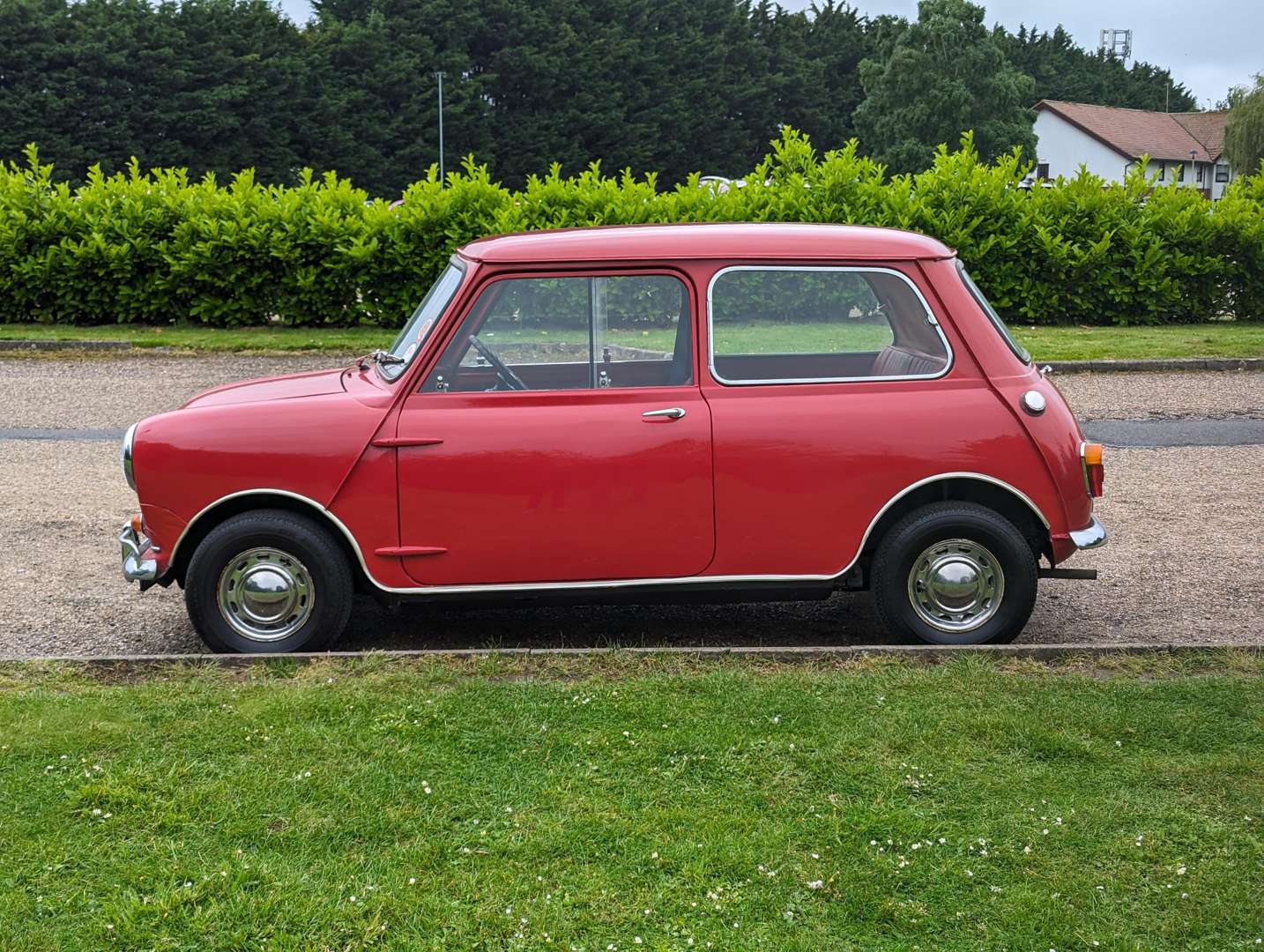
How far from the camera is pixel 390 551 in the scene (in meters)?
5.73

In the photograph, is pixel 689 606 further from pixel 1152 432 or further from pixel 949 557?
pixel 1152 432

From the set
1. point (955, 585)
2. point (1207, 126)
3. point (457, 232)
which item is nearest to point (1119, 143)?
point (1207, 126)

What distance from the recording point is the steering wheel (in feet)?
19.1

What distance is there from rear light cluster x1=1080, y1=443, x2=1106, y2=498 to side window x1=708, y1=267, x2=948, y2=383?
710 mm

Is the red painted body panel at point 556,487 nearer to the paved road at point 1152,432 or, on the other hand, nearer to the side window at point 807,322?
the side window at point 807,322

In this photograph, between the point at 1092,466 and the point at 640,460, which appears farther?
the point at 1092,466

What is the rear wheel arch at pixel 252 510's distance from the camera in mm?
5734

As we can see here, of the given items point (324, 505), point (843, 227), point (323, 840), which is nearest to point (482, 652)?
point (324, 505)

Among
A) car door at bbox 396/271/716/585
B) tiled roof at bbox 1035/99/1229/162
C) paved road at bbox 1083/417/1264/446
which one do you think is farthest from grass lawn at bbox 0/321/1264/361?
tiled roof at bbox 1035/99/1229/162

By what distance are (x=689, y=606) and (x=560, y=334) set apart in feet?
5.65

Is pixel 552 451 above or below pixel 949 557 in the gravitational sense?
above

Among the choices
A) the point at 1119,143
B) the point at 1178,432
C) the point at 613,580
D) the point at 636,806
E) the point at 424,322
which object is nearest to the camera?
the point at 636,806

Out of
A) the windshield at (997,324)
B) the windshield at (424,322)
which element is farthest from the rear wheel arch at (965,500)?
the windshield at (424,322)

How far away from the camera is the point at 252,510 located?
5.80 metres
